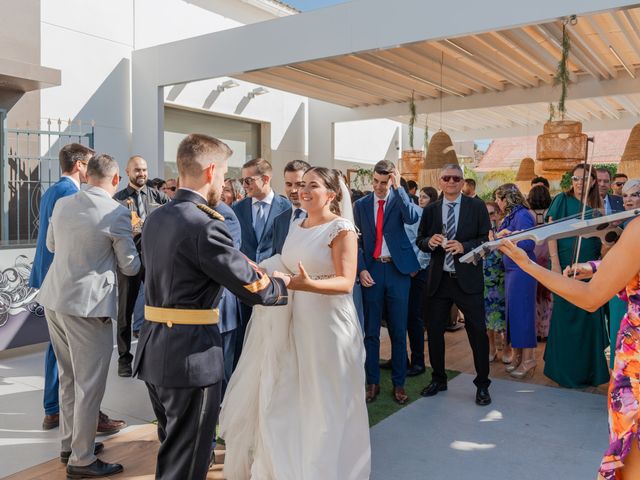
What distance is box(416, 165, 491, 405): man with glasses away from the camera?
4.77 m

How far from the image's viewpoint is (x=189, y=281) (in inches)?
95.9

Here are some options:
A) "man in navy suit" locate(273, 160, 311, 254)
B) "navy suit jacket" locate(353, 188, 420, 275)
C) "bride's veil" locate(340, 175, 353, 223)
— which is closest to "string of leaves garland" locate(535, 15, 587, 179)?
"navy suit jacket" locate(353, 188, 420, 275)

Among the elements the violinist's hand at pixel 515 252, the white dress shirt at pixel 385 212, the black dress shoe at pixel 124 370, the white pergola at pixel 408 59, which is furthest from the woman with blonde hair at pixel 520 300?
the black dress shoe at pixel 124 370

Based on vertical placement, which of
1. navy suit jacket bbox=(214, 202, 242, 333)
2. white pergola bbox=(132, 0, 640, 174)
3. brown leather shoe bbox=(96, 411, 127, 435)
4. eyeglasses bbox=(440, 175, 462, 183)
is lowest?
brown leather shoe bbox=(96, 411, 127, 435)

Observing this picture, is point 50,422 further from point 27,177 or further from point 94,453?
point 27,177

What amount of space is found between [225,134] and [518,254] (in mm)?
10644

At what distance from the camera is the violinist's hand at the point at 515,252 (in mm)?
Result: 2115

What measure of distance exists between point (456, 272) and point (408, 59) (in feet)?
19.7

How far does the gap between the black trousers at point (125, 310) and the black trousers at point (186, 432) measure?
3.24 meters

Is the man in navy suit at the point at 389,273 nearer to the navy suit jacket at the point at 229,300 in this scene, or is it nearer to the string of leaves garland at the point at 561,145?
the navy suit jacket at the point at 229,300

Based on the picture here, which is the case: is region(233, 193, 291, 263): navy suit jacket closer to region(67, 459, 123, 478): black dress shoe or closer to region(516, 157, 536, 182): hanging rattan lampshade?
region(67, 459, 123, 478): black dress shoe

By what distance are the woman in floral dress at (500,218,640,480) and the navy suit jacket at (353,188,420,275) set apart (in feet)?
8.99

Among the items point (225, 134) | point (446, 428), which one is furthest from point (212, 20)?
point (446, 428)

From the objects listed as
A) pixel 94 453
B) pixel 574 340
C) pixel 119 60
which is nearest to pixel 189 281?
pixel 94 453
